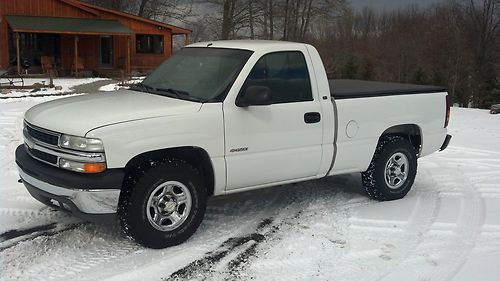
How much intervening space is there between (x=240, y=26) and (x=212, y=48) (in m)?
39.5

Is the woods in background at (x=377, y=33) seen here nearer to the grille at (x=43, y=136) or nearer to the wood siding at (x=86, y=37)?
the wood siding at (x=86, y=37)

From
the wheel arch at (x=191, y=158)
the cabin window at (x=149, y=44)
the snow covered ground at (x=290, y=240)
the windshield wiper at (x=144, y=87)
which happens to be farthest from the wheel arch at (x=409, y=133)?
the cabin window at (x=149, y=44)

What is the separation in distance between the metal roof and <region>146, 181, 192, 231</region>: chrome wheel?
24181 millimetres

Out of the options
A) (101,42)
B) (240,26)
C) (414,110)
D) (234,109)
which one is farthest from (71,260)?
(240,26)

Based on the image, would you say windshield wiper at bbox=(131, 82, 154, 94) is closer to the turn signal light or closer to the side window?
the side window

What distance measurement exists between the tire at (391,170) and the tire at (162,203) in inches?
94.4

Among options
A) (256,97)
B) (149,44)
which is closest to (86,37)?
(149,44)

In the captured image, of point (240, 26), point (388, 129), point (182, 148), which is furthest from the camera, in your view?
point (240, 26)

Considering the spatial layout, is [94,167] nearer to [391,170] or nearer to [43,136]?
[43,136]

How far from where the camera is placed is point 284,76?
5520 millimetres

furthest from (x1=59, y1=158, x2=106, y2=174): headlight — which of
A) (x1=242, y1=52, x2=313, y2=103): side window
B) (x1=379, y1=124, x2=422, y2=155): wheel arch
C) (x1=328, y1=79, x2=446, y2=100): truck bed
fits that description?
(x1=379, y1=124, x2=422, y2=155): wheel arch

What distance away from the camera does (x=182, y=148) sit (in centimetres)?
477

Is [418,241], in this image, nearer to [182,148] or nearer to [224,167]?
[224,167]

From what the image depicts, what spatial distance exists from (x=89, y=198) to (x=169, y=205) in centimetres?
73
